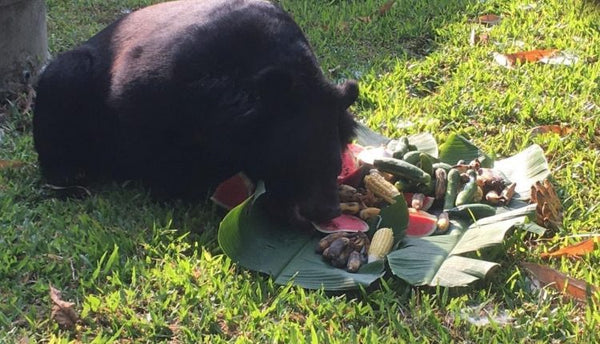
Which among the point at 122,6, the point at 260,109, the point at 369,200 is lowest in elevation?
the point at 122,6

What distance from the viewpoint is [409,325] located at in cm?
297

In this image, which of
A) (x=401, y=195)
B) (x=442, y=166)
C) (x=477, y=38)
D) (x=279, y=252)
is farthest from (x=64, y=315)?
(x=477, y=38)

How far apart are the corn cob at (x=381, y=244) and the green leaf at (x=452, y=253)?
53mm

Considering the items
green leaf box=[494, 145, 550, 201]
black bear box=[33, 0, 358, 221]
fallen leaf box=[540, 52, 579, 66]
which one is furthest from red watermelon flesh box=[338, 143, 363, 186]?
fallen leaf box=[540, 52, 579, 66]

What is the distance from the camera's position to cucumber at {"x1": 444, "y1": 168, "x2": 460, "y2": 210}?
3697 millimetres

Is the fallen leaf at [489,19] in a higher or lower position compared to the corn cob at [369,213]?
lower

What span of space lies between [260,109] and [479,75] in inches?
88.9

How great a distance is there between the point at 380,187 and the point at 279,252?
2.09 feet

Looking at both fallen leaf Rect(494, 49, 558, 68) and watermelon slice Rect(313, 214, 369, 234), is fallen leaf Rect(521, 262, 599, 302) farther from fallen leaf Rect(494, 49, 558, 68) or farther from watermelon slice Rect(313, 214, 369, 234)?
fallen leaf Rect(494, 49, 558, 68)

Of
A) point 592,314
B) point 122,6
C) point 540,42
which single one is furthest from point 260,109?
point 122,6

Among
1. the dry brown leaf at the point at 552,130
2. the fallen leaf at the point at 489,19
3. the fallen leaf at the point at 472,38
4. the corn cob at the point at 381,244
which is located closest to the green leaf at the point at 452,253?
the corn cob at the point at 381,244

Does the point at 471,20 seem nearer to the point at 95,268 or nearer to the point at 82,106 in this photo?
the point at 82,106

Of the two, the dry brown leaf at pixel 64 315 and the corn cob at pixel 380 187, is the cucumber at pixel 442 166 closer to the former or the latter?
the corn cob at pixel 380 187

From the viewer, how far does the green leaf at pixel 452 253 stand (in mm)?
3133
